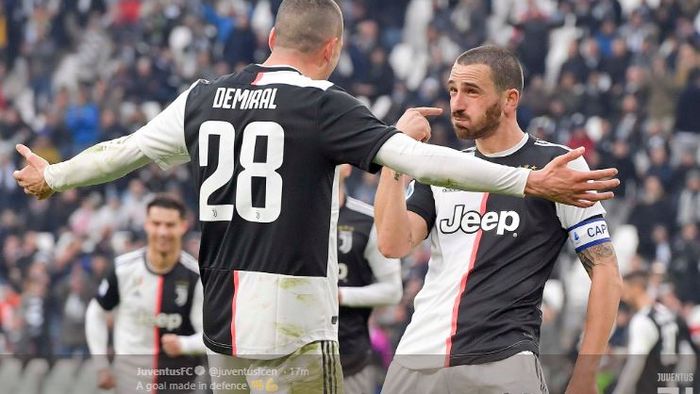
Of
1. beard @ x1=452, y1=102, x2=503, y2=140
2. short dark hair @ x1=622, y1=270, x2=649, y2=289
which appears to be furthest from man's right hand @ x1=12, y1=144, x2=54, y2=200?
short dark hair @ x1=622, y1=270, x2=649, y2=289

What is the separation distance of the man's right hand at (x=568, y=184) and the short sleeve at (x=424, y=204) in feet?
3.66

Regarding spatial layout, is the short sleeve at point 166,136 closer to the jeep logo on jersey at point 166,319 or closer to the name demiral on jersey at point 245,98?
the name demiral on jersey at point 245,98

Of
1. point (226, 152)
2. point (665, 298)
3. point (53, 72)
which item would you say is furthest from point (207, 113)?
point (53, 72)

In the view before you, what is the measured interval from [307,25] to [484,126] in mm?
1047

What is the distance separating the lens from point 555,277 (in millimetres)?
17344

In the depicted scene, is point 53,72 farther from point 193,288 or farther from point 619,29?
point 193,288

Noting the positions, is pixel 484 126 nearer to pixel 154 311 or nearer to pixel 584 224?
→ pixel 584 224

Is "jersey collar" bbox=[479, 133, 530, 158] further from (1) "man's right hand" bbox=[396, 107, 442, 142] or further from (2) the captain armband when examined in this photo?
(1) "man's right hand" bbox=[396, 107, 442, 142]

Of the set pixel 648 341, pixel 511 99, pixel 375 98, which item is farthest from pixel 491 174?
pixel 375 98

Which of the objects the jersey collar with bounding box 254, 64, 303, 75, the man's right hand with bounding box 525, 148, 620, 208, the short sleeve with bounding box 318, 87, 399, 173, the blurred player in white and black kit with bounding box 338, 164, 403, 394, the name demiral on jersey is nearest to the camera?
the man's right hand with bounding box 525, 148, 620, 208

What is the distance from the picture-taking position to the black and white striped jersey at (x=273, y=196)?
565cm

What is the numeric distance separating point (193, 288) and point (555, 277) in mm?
8151

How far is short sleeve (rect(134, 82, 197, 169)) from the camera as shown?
589 cm

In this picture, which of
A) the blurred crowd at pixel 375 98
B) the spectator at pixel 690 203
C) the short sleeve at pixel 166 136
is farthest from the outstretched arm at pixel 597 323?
the spectator at pixel 690 203
